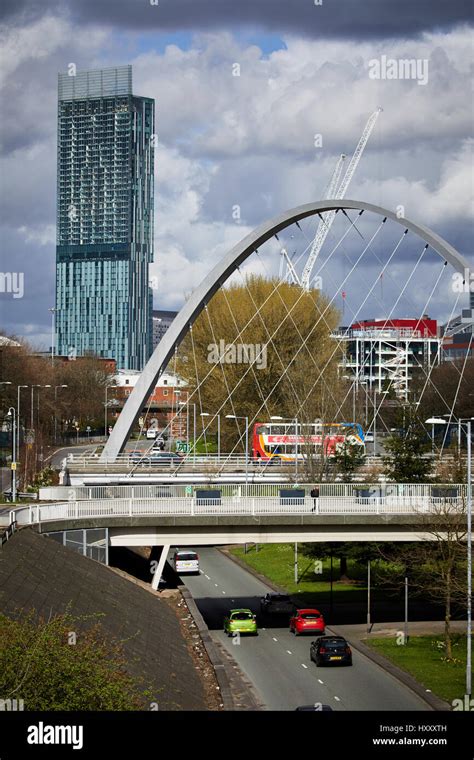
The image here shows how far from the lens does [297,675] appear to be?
34.7 meters

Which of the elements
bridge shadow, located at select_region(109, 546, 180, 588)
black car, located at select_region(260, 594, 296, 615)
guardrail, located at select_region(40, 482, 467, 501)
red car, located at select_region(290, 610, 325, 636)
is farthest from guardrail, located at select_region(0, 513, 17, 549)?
black car, located at select_region(260, 594, 296, 615)

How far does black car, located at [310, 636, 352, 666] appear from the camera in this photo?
118ft

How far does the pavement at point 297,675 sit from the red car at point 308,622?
1.02 feet

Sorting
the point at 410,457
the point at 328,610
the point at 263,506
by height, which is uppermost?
the point at 410,457

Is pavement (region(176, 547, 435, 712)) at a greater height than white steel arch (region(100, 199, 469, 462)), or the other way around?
white steel arch (region(100, 199, 469, 462))

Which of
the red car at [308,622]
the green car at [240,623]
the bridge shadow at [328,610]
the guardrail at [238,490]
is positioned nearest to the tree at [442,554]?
the guardrail at [238,490]

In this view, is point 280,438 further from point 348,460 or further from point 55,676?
point 55,676

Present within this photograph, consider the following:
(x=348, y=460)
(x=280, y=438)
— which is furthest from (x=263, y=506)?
(x=280, y=438)

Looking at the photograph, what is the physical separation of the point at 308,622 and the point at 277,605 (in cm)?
454

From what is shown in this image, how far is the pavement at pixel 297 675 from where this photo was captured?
3077 centimetres

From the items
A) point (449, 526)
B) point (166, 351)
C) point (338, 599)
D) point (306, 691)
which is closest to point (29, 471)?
point (166, 351)

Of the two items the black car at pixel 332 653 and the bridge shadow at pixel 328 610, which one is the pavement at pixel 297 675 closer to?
the bridge shadow at pixel 328 610

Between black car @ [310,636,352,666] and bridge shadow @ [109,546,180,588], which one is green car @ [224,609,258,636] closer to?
bridge shadow @ [109,546,180,588]

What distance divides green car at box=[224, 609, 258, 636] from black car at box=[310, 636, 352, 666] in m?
5.61
